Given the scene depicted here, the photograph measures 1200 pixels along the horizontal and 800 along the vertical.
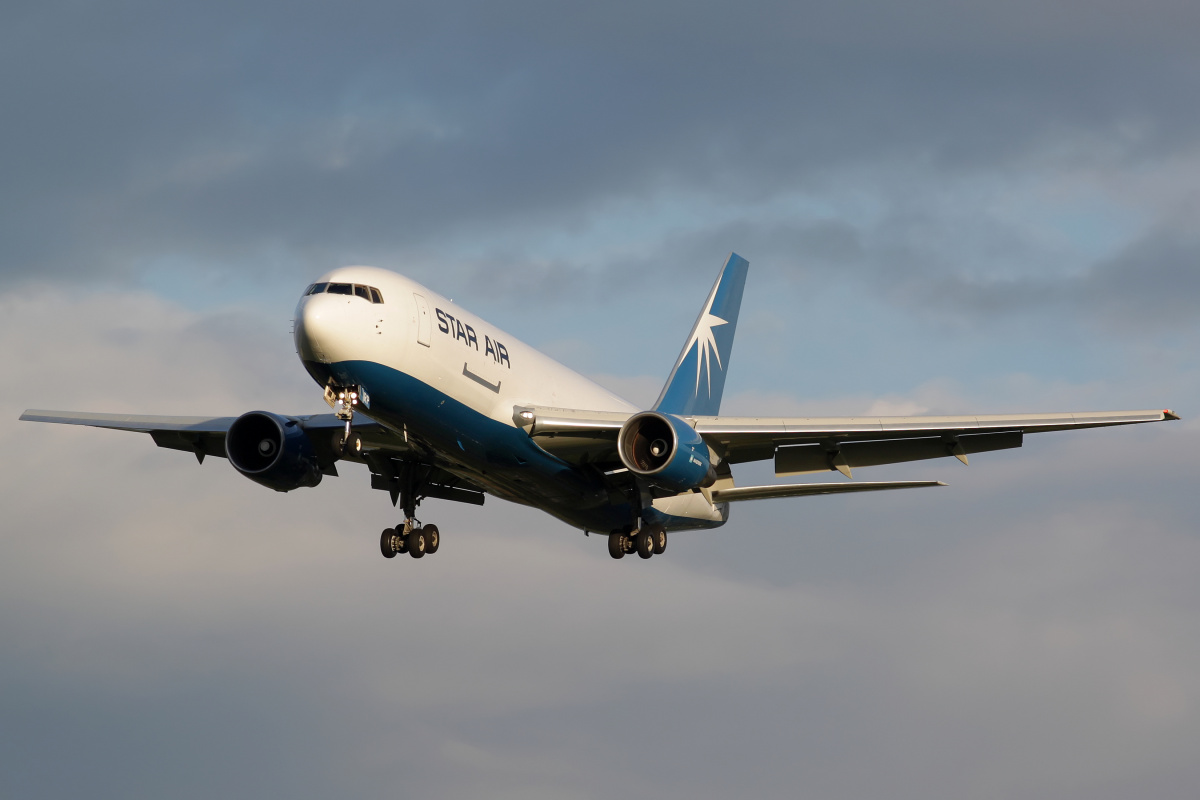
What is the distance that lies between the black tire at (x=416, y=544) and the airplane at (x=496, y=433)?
0.17 ft

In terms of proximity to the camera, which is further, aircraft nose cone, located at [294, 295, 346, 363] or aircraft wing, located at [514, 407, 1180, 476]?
aircraft wing, located at [514, 407, 1180, 476]

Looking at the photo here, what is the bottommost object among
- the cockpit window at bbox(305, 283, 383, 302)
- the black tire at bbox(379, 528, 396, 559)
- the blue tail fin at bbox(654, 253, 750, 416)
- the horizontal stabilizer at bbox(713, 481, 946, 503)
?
the black tire at bbox(379, 528, 396, 559)

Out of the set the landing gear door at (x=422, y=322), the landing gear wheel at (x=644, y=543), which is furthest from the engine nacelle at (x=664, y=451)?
the landing gear door at (x=422, y=322)

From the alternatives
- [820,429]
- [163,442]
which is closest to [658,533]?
[820,429]

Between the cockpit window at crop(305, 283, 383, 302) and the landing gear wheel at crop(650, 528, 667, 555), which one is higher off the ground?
the cockpit window at crop(305, 283, 383, 302)

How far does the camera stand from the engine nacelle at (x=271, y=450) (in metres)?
31.9

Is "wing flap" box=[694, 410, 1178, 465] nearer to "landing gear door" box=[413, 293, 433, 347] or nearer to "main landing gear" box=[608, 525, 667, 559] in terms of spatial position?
"main landing gear" box=[608, 525, 667, 559]

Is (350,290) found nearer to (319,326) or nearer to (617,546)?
(319,326)

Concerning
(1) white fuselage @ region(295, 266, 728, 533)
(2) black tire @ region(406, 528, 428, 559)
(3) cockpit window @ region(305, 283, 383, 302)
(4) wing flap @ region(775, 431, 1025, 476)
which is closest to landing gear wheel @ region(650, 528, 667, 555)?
(1) white fuselage @ region(295, 266, 728, 533)

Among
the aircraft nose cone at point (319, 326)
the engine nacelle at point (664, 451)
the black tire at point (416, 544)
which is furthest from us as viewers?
the black tire at point (416, 544)

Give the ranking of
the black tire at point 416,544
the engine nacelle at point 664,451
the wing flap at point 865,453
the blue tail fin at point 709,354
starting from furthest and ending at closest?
the blue tail fin at point 709,354
the black tire at point 416,544
the wing flap at point 865,453
the engine nacelle at point 664,451

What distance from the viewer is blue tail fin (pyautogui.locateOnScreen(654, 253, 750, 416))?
1559 inches

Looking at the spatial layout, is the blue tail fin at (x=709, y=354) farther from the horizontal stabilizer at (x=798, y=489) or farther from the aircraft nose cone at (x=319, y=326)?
the aircraft nose cone at (x=319, y=326)

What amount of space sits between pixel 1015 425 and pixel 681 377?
13111mm
